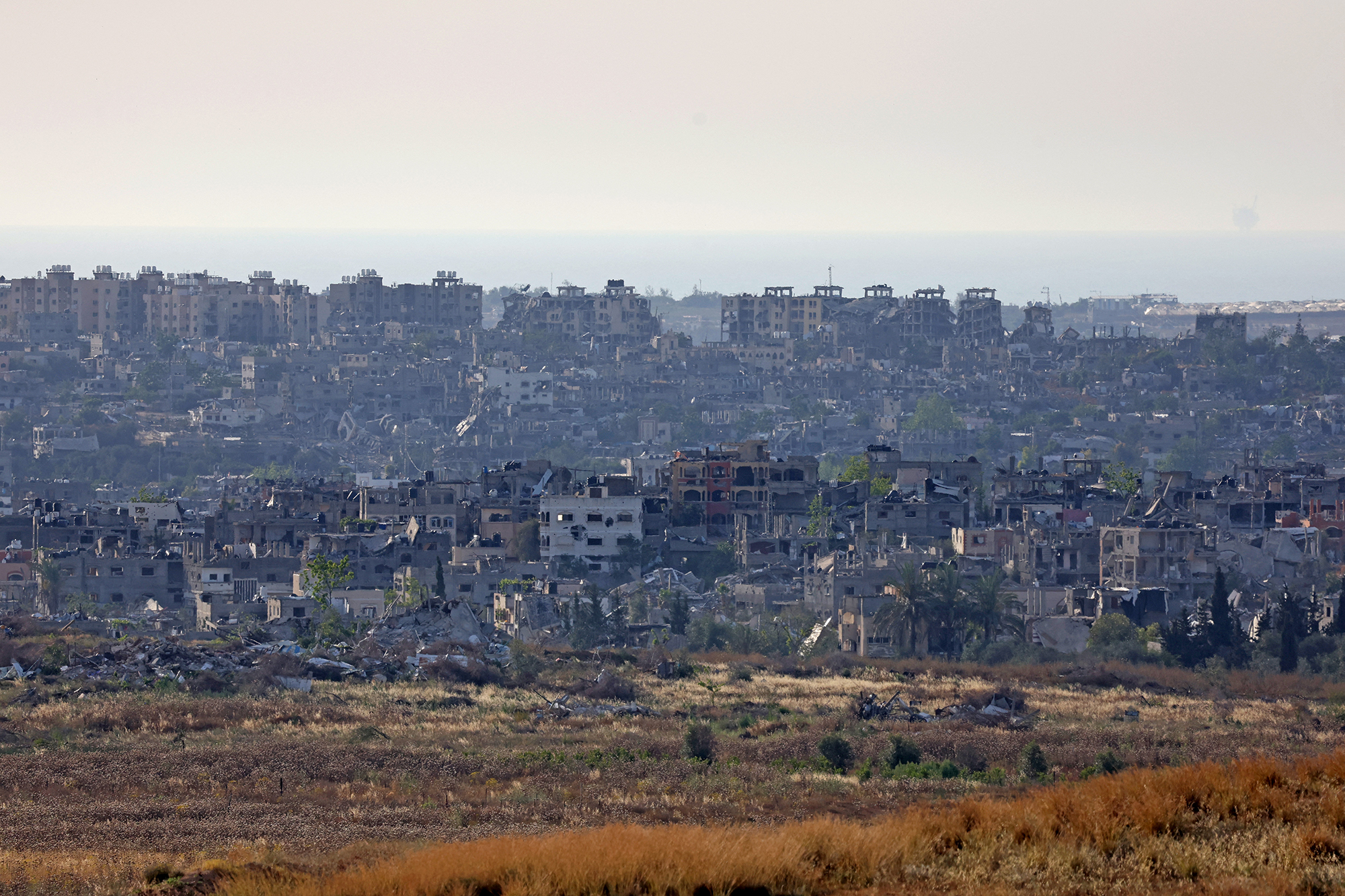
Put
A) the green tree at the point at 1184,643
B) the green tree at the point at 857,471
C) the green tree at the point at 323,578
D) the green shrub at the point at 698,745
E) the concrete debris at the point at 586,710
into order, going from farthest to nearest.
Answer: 1. the green tree at the point at 857,471
2. the green tree at the point at 323,578
3. the green tree at the point at 1184,643
4. the concrete debris at the point at 586,710
5. the green shrub at the point at 698,745

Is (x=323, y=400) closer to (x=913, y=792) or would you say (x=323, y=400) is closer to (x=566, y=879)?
(x=913, y=792)

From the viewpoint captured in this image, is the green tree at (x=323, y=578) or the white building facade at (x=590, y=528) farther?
the white building facade at (x=590, y=528)

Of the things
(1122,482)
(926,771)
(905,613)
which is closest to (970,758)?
(926,771)

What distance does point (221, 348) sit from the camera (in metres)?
143

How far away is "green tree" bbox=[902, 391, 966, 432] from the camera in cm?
12612

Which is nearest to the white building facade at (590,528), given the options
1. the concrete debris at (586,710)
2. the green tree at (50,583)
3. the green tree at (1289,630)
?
the green tree at (50,583)

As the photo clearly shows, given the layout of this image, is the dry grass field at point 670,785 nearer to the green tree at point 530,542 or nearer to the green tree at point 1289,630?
the green tree at point 1289,630

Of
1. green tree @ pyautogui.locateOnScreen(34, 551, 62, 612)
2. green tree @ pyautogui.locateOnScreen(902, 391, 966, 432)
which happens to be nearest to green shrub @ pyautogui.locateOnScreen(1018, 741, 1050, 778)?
green tree @ pyautogui.locateOnScreen(34, 551, 62, 612)

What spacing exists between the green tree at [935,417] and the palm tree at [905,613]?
244 feet

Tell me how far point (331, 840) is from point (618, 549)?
4925 cm

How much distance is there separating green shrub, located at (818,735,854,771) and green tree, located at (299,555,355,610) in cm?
2752

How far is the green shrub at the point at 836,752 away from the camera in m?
28.3

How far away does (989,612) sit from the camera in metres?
51.1

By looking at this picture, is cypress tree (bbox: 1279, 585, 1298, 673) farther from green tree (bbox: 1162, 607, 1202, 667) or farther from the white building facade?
the white building facade
